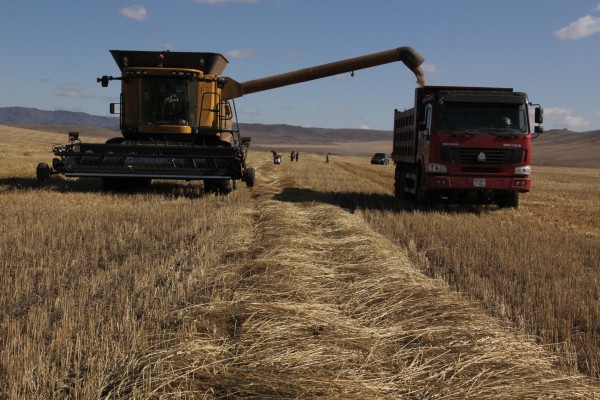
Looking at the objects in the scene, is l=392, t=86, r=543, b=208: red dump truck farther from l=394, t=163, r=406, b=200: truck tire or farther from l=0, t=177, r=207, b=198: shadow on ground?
l=0, t=177, r=207, b=198: shadow on ground

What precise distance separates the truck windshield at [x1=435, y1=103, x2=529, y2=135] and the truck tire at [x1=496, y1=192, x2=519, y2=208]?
66.4 inches

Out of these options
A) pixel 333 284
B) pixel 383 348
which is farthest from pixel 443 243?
pixel 383 348

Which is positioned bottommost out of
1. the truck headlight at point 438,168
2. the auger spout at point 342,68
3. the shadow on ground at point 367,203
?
the shadow on ground at point 367,203

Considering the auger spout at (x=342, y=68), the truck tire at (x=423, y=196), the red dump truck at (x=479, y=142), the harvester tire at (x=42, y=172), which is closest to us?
the red dump truck at (x=479, y=142)

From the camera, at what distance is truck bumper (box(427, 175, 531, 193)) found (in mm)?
12820

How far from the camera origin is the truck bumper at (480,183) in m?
12.8

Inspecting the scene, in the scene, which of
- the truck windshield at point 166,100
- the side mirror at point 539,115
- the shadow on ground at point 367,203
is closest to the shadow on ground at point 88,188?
the truck windshield at point 166,100

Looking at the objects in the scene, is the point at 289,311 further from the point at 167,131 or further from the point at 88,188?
the point at 88,188

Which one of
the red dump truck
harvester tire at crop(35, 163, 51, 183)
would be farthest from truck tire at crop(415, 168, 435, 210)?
harvester tire at crop(35, 163, 51, 183)

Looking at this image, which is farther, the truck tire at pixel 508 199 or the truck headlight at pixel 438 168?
the truck tire at pixel 508 199

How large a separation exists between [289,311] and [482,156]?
9116 mm

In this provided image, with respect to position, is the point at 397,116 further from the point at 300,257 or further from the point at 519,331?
the point at 519,331

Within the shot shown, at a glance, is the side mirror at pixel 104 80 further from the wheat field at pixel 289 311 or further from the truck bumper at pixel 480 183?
the truck bumper at pixel 480 183

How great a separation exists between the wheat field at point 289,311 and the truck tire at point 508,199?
168 inches
